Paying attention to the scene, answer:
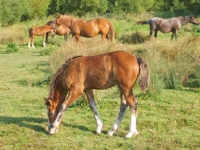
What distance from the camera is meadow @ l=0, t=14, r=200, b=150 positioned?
6.24 meters

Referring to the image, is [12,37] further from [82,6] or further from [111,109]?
[82,6]

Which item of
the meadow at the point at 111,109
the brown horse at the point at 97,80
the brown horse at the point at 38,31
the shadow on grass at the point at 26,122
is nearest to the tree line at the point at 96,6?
the brown horse at the point at 38,31

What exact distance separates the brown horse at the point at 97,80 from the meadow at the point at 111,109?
347 mm

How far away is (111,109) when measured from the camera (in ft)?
A: 26.9

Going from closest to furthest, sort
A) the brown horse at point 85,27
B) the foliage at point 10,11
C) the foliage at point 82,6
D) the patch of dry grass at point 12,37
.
A: the brown horse at point 85,27 → the patch of dry grass at point 12,37 → the foliage at point 10,11 → the foliage at point 82,6

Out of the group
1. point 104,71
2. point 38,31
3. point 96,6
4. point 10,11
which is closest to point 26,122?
point 104,71

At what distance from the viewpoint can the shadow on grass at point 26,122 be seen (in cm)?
685

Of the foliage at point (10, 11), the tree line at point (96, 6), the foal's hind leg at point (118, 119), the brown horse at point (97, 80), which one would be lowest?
the tree line at point (96, 6)

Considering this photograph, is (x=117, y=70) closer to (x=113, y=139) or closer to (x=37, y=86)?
(x=113, y=139)

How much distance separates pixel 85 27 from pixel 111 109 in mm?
10490

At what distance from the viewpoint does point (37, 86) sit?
1102cm

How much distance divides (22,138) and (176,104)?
12.0ft

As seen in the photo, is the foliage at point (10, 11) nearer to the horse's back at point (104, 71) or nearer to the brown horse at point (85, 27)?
the brown horse at point (85, 27)

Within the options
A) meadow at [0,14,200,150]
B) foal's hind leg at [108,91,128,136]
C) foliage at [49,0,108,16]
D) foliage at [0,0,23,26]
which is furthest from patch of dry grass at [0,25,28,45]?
foal's hind leg at [108,91,128,136]
